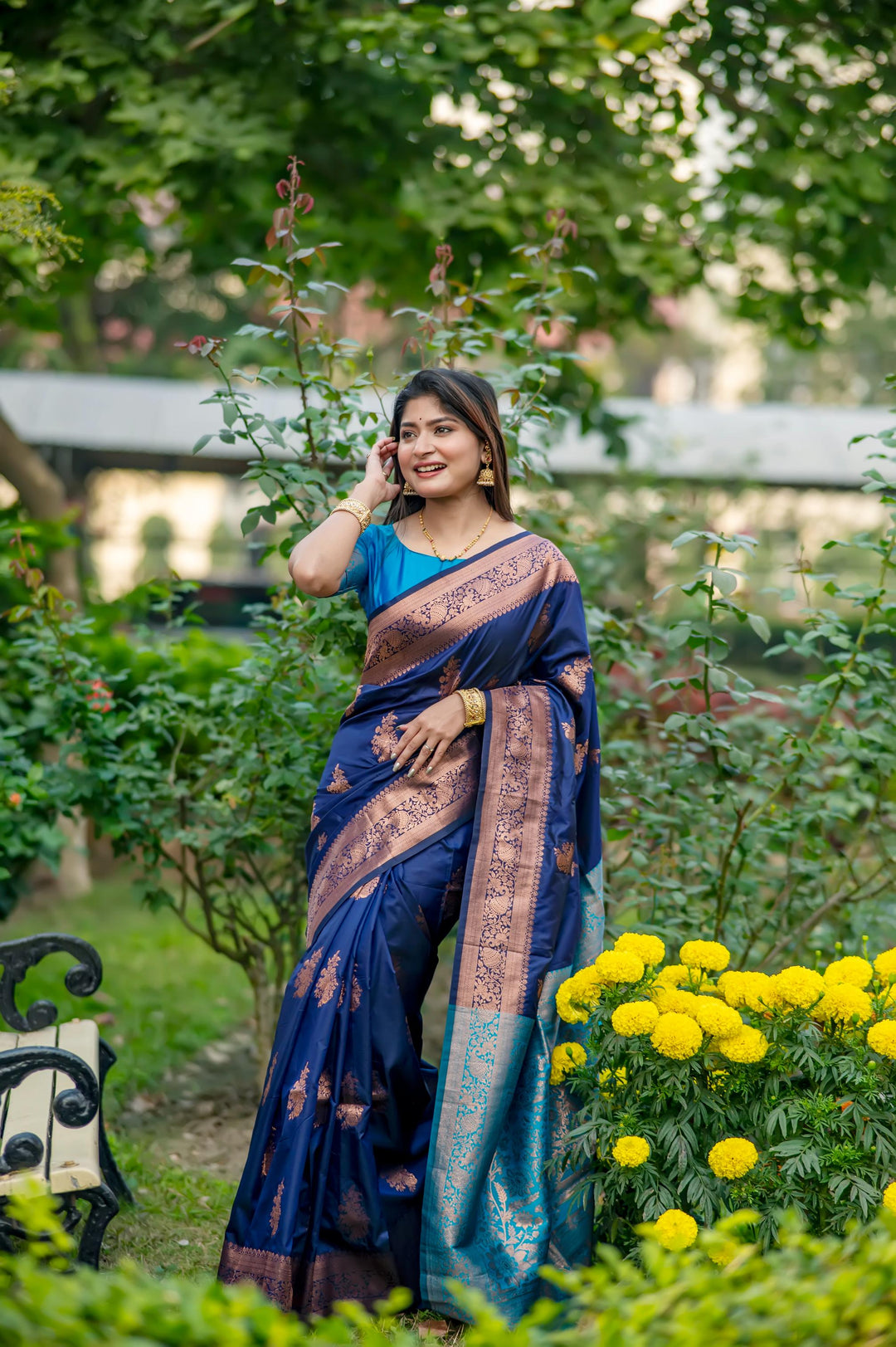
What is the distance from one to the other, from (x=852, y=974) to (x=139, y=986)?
3.54m

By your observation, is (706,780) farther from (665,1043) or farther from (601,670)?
(665,1043)

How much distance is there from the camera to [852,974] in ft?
7.38

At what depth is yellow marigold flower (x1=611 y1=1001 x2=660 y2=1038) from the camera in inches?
85.2

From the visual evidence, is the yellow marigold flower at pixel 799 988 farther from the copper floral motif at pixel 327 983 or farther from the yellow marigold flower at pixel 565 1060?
the copper floral motif at pixel 327 983

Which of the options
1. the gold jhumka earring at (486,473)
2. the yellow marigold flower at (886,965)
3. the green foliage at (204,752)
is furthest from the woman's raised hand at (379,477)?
the yellow marigold flower at (886,965)

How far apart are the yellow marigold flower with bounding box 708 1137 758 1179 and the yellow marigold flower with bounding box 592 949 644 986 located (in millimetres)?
329

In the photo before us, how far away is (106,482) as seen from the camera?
38.3ft

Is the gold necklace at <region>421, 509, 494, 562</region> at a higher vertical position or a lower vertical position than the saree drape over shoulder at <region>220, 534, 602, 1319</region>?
higher

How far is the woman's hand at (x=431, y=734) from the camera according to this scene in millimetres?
2520

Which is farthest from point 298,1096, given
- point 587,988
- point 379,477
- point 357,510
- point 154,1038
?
point 154,1038

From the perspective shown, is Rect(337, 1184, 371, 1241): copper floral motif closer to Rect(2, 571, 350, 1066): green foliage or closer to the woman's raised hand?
Rect(2, 571, 350, 1066): green foliage

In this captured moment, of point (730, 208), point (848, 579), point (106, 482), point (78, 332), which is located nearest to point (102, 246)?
point (730, 208)

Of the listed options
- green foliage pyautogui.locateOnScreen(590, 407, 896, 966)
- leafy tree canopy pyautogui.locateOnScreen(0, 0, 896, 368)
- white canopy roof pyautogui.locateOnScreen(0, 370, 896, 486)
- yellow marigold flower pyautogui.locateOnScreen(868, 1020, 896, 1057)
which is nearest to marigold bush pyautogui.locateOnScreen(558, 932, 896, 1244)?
yellow marigold flower pyautogui.locateOnScreen(868, 1020, 896, 1057)

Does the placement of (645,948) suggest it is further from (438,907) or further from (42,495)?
(42,495)
